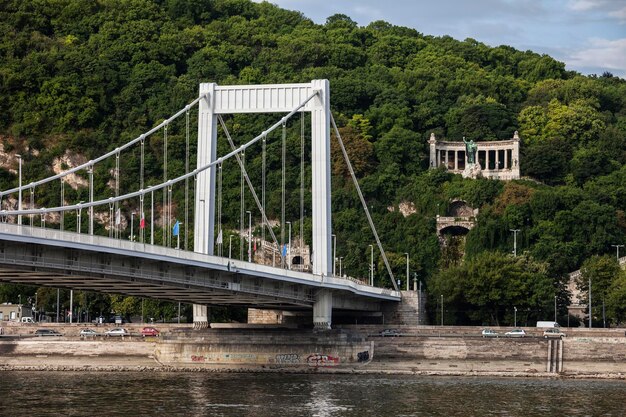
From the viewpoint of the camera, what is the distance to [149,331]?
8925 cm

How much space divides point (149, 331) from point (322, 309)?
43.4 ft

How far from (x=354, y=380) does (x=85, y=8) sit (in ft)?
298

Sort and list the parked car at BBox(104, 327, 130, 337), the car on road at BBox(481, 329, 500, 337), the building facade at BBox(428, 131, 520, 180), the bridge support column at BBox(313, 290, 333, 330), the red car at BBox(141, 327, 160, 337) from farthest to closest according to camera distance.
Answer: the building facade at BBox(428, 131, 520, 180), the red car at BBox(141, 327, 160, 337), the parked car at BBox(104, 327, 130, 337), the car on road at BBox(481, 329, 500, 337), the bridge support column at BBox(313, 290, 333, 330)

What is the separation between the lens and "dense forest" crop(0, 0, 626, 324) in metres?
112

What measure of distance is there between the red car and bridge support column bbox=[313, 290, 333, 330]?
1163 centimetres

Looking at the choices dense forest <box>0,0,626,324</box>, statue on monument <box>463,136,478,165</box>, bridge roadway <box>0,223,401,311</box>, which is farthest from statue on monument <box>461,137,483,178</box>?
bridge roadway <box>0,223,401,311</box>

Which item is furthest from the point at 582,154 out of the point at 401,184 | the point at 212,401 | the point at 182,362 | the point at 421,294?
the point at 212,401

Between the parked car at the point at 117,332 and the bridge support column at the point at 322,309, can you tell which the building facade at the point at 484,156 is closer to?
the parked car at the point at 117,332

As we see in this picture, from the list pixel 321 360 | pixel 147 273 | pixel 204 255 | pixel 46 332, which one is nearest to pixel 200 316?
pixel 321 360

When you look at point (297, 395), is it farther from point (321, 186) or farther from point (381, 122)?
point (381, 122)

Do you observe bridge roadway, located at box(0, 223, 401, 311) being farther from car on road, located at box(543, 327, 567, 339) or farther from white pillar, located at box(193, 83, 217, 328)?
car on road, located at box(543, 327, 567, 339)

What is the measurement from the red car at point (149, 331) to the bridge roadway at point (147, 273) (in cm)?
834

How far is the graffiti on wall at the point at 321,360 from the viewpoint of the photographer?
7888 cm

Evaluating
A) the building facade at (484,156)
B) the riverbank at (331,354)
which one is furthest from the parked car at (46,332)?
the building facade at (484,156)
